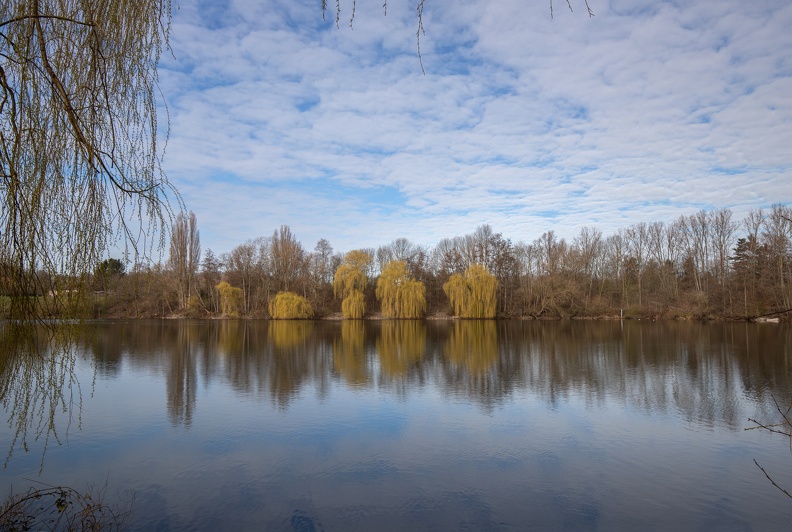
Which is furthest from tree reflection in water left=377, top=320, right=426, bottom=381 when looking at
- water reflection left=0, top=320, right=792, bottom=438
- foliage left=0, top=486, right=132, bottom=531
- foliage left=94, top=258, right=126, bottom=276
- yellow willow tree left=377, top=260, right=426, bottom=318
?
yellow willow tree left=377, top=260, right=426, bottom=318

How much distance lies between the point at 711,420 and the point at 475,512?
542 centimetres

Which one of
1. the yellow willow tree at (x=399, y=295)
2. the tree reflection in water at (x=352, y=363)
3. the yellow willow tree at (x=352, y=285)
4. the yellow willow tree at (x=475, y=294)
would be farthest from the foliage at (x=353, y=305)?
the tree reflection in water at (x=352, y=363)

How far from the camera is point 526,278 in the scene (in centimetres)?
4359

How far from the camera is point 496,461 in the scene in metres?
6.11

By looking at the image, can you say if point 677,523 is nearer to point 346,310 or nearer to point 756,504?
point 756,504

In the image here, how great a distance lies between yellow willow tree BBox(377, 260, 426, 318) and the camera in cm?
3869

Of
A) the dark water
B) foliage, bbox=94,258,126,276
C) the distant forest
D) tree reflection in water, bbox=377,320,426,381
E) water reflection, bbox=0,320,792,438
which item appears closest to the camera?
foliage, bbox=94,258,126,276

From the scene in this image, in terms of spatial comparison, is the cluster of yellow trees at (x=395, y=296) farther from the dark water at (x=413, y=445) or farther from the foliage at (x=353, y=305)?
the dark water at (x=413, y=445)

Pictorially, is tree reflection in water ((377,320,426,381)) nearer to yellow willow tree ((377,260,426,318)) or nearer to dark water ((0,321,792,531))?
dark water ((0,321,792,531))

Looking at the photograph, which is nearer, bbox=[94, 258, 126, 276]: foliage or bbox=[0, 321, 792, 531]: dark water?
bbox=[94, 258, 126, 276]: foliage

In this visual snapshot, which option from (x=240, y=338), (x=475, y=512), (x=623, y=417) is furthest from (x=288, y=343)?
(x=475, y=512)

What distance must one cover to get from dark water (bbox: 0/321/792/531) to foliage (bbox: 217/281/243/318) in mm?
26988

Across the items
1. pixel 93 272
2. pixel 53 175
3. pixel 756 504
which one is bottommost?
pixel 756 504

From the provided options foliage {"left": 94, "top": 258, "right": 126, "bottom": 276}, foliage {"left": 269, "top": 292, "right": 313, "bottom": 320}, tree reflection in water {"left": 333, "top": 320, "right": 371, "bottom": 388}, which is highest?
foliage {"left": 94, "top": 258, "right": 126, "bottom": 276}
